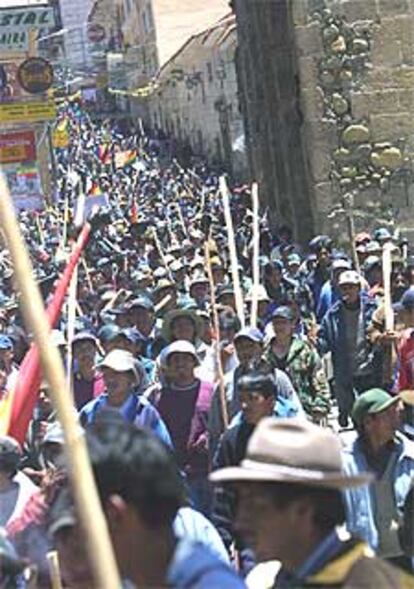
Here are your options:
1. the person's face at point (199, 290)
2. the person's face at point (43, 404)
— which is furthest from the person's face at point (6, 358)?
the person's face at point (199, 290)

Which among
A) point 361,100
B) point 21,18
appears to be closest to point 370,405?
point 361,100

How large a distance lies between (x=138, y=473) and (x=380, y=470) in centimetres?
276

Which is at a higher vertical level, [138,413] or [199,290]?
[138,413]

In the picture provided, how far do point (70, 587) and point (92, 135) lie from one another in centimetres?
6169

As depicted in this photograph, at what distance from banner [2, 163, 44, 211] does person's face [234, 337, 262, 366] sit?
85.7 ft

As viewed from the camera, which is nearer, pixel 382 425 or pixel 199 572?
pixel 199 572

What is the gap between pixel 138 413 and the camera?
23.2 feet

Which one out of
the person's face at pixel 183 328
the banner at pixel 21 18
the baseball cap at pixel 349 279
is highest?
the person's face at pixel 183 328

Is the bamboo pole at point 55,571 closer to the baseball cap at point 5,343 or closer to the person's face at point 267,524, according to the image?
the person's face at point 267,524

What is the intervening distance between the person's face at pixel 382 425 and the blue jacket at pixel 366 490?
0.05 meters

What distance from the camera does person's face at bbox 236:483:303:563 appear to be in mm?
3359

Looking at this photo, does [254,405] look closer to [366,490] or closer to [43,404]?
[366,490]

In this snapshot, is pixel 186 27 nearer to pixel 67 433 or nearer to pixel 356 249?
pixel 356 249

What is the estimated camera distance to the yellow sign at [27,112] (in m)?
34.1
